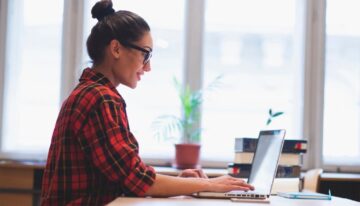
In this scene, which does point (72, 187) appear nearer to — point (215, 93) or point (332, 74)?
point (215, 93)

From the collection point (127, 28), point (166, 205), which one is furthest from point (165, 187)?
point (127, 28)

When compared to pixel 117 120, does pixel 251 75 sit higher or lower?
higher

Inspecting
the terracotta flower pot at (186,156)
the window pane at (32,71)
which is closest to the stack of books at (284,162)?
the terracotta flower pot at (186,156)

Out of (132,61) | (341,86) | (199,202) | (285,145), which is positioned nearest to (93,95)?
(132,61)

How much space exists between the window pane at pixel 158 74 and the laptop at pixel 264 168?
91.6 inches

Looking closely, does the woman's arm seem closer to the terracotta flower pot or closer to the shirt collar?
the shirt collar

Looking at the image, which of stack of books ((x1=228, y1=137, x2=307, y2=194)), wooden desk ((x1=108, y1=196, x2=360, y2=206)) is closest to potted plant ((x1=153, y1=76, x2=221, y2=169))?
stack of books ((x1=228, y1=137, x2=307, y2=194))

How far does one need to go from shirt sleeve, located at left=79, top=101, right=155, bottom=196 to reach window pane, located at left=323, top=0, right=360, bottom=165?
126 inches

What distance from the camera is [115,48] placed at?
5.78 feet

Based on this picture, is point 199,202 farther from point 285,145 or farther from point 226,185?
point 285,145

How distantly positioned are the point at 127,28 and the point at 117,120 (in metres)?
0.32

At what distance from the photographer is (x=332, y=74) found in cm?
459

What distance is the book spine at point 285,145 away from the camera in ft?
8.50

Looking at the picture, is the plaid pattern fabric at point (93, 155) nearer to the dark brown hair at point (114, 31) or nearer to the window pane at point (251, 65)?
the dark brown hair at point (114, 31)
